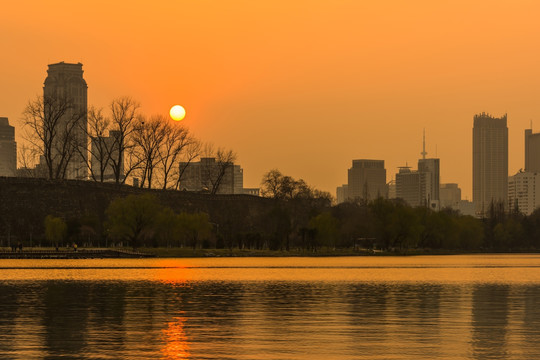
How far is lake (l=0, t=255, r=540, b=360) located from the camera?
86.3 feet

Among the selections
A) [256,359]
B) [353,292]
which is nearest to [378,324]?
[256,359]

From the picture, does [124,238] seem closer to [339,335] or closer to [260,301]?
[260,301]

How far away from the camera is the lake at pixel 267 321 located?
26.3 metres

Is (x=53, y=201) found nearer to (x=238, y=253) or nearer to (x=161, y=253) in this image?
(x=161, y=253)

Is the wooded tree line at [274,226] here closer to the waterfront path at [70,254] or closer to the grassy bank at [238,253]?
the grassy bank at [238,253]

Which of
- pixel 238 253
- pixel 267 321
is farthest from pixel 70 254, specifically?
pixel 267 321

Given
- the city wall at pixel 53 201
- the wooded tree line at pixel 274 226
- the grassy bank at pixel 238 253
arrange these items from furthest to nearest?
the city wall at pixel 53 201 → the wooded tree line at pixel 274 226 → the grassy bank at pixel 238 253

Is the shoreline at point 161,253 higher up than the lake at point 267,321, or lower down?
lower down

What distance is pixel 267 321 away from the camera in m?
34.3

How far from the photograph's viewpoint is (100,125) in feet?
482

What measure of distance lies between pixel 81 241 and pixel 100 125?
22.2 metres

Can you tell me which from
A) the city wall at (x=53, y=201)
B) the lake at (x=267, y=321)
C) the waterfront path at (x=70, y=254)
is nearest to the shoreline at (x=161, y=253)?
the waterfront path at (x=70, y=254)

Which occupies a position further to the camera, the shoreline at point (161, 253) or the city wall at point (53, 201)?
the city wall at point (53, 201)

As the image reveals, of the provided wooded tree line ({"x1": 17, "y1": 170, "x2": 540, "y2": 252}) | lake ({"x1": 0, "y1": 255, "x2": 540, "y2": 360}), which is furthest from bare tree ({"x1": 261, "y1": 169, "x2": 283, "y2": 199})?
lake ({"x1": 0, "y1": 255, "x2": 540, "y2": 360})
